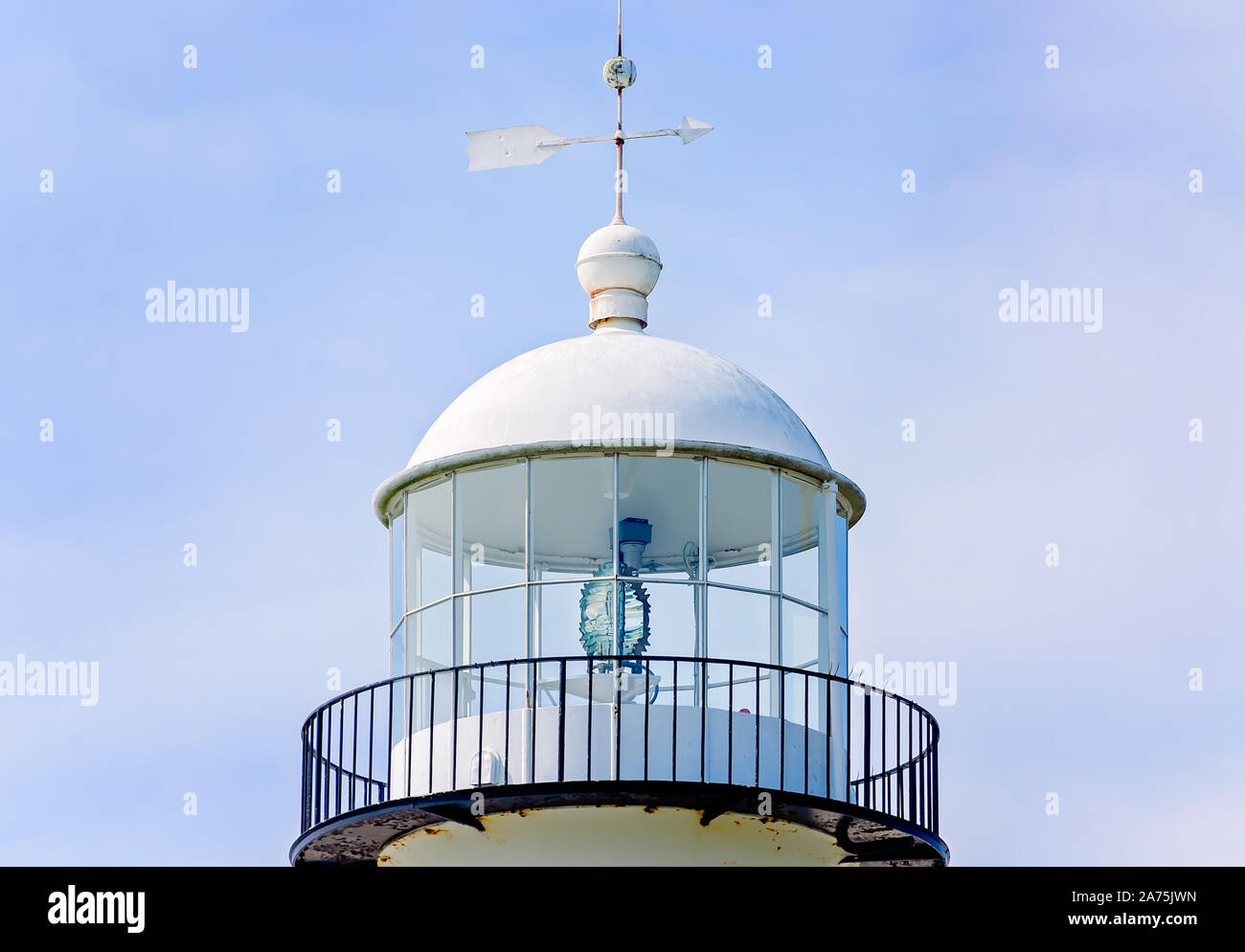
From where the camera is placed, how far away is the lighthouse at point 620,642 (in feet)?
86.8

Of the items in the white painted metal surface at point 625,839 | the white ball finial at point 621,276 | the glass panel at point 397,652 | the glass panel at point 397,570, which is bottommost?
the white painted metal surface at point 625,839

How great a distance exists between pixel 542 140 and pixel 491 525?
12.3ft

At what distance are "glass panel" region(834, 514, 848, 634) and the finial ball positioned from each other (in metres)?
4.28

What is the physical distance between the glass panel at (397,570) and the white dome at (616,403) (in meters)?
0.68

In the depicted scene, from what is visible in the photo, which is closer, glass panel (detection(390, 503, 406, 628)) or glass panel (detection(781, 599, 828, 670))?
glass panel (detection(781, 599, 828, 670))

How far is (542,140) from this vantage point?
2941 cm

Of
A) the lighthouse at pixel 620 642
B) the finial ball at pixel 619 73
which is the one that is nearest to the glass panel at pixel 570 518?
the lighthouse at pixel 620 642

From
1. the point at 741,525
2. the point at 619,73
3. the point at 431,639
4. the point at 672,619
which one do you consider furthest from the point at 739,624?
the point at 619,73

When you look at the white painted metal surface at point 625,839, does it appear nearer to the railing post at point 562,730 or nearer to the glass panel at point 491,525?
the railing post at point 562,730

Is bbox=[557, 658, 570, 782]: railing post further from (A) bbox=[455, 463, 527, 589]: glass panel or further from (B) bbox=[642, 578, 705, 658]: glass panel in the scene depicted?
(A) bbox=[455, 463, 527, 589]: glass panel

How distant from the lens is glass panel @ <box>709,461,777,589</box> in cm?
2756

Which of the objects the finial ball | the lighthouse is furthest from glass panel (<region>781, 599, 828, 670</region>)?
the finial ball

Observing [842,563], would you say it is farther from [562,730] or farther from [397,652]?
[397,652]
